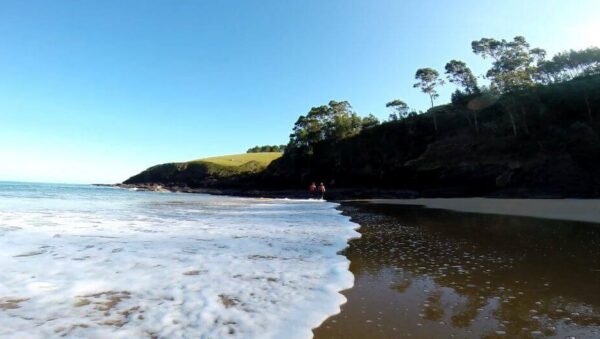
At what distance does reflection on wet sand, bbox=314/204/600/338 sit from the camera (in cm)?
427

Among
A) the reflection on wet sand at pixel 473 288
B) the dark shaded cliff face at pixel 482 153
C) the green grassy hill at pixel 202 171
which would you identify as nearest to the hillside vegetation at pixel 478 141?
the dark shaded cliff face at pixel 482 153

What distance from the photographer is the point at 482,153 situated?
1791 inches

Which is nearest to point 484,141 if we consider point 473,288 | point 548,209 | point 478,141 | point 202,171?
point 478,141

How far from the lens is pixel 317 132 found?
252 feet

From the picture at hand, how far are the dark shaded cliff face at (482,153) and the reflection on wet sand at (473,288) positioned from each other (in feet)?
92.6

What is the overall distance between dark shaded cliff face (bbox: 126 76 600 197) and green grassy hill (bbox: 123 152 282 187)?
17390 mm

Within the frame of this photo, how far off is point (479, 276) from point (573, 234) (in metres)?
7.24

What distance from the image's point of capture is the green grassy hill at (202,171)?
88.4m

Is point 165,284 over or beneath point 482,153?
beneath

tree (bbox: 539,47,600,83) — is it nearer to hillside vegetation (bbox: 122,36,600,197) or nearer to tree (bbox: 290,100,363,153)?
hillside vegetation (bbox: 122,36,600,197)

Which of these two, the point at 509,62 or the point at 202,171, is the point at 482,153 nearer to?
the point at 509,62

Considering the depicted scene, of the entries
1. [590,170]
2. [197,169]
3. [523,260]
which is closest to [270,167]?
[197,169]

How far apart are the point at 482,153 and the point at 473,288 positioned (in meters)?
44.5

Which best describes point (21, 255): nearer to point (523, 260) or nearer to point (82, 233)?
point (82, 233)
